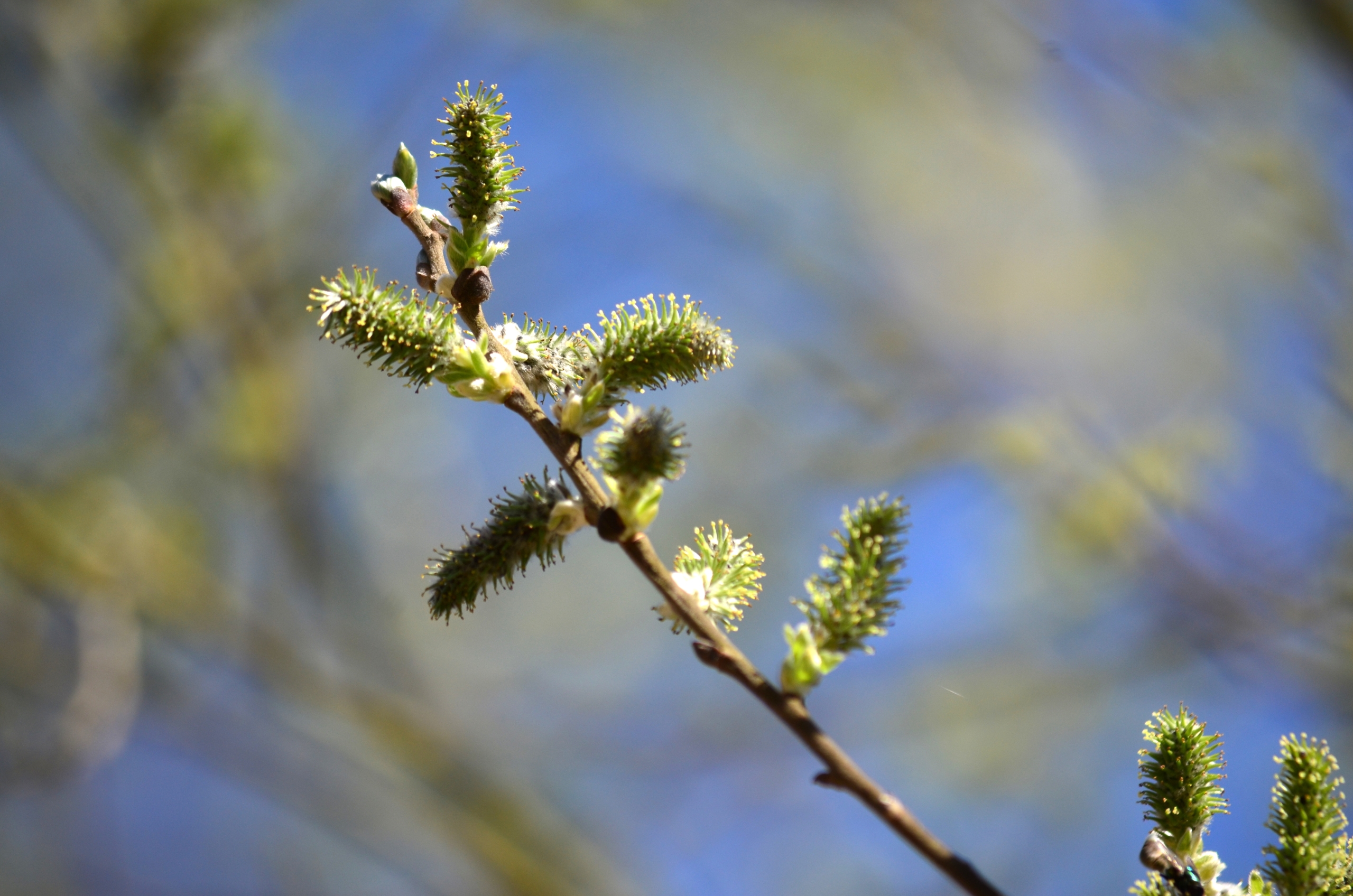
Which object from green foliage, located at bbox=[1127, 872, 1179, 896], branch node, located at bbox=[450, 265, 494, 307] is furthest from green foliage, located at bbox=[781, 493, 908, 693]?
branch node, located at bbox=[450, 265, 494, 307]

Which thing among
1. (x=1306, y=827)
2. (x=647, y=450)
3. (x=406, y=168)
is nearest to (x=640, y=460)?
(x=647, y=450)

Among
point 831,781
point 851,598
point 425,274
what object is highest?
point 425,274

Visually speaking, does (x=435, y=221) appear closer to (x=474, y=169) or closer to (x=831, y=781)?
(x=474, y=169)

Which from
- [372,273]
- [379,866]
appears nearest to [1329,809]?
[372,273]

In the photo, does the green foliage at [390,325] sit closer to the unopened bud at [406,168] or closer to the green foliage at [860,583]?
the unopened bud at [406,168]

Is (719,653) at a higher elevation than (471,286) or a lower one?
lower

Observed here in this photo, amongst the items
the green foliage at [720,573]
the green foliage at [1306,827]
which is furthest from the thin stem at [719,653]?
the green foliage at [1306,827]

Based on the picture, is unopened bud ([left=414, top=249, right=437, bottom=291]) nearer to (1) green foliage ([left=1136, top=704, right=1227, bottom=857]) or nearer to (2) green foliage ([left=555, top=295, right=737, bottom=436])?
(2) green foliage ([left=555, top=295, right=737, bottom=436])

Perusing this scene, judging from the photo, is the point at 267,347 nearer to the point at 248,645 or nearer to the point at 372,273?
the point at 248,645
